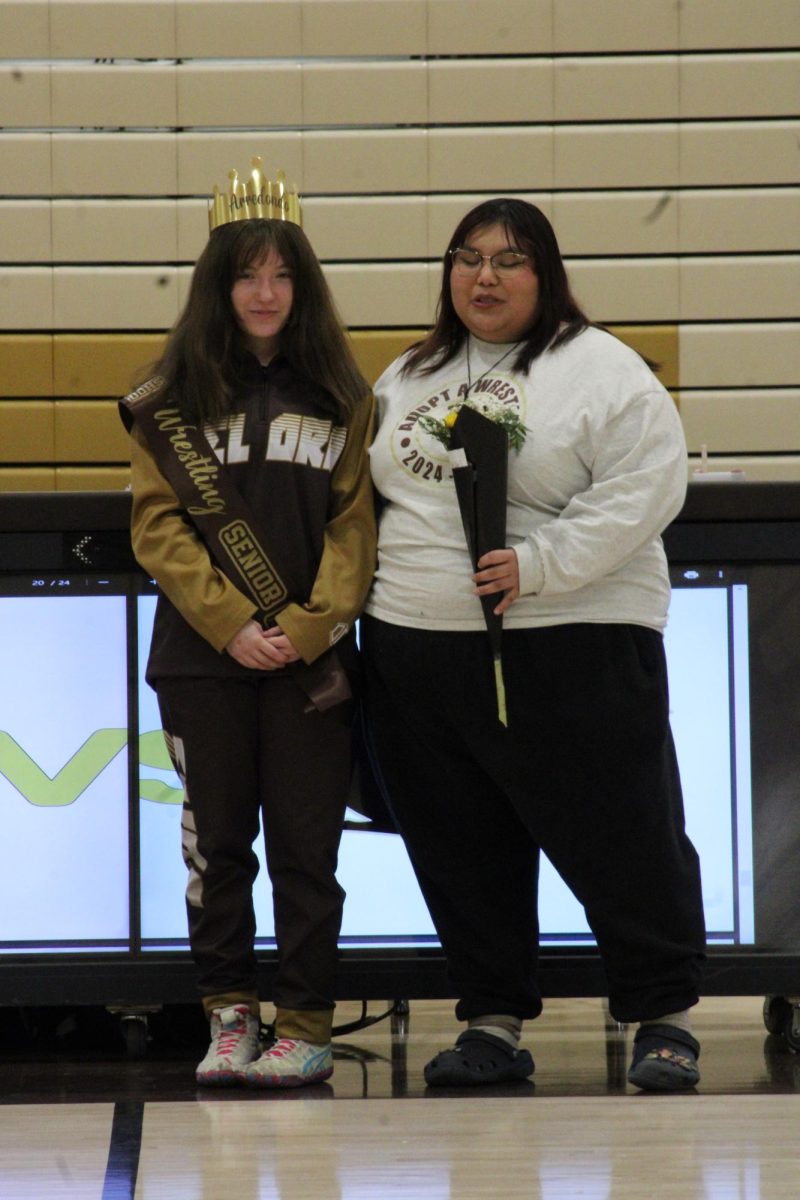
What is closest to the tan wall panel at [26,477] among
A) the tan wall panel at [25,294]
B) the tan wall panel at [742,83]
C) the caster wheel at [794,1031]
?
the tan wall panel at [25,294]

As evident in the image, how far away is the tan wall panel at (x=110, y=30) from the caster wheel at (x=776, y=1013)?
3798 mm

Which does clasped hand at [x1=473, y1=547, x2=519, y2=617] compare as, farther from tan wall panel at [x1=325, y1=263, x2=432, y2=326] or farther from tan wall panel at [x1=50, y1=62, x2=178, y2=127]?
tan wall panel at [x1=50, y1=62, x2=178, y2=127]

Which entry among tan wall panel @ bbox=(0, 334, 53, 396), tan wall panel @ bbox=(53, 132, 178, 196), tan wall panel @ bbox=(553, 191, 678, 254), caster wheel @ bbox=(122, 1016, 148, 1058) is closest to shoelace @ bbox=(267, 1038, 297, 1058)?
caster wheel @ bbox=(122, 1016, 148, 1058)

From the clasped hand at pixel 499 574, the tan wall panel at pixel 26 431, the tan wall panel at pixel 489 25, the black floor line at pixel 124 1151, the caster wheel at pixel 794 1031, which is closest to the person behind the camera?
the black floor line at pixel 124 1151

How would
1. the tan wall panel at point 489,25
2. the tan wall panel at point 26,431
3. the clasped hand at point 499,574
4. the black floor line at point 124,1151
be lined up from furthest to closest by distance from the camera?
the tan wall panel at point 26,431 → the tan wall panel at point 489,25 → the clasped hand at point 499,574 → the black floor line at point 124,1151

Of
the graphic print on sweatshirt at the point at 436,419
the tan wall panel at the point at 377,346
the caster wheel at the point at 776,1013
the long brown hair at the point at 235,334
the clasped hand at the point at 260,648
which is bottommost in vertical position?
the caster wheel at the point at 776,1013

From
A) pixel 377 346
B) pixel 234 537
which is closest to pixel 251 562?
pixel 234 537

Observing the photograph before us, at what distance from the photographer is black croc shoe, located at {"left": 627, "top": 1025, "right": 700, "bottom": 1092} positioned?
6.86 feet

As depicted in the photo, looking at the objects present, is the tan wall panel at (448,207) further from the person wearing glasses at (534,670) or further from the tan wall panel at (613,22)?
the person wearing glasses at (534,670)

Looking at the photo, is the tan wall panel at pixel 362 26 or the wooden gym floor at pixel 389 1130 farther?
the tan wall panel at pixel 362 26

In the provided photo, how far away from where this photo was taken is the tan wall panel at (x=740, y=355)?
4969mm

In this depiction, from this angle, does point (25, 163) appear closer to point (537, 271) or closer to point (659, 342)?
point (659, 342)

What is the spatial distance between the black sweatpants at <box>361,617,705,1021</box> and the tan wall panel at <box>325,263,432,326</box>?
2992 millimetres

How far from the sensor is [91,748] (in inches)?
98.7
